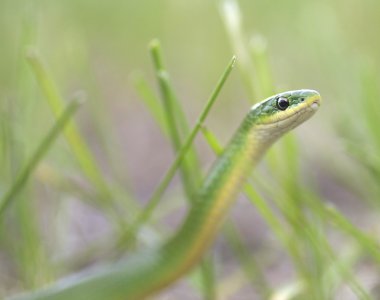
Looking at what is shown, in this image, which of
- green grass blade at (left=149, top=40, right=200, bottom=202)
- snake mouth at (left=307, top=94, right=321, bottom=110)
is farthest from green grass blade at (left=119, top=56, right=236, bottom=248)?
snake mouth at (left=307, top=94, right=321, bottom=110)

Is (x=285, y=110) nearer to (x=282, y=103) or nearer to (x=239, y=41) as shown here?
(x=282, y=103)

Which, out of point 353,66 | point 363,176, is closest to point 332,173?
point 353,66

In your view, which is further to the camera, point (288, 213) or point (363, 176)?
point (363, 176)

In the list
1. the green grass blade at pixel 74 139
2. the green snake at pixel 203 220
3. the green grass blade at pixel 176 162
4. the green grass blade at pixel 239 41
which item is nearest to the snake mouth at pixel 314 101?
the green snake at pixel 203 220

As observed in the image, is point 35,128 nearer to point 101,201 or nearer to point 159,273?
point 101,201

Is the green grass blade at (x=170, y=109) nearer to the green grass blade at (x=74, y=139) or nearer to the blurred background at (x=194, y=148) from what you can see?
the blurred background at (x=194, y=148)

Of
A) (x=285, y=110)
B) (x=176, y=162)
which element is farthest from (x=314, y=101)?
(x=176, y=162)
